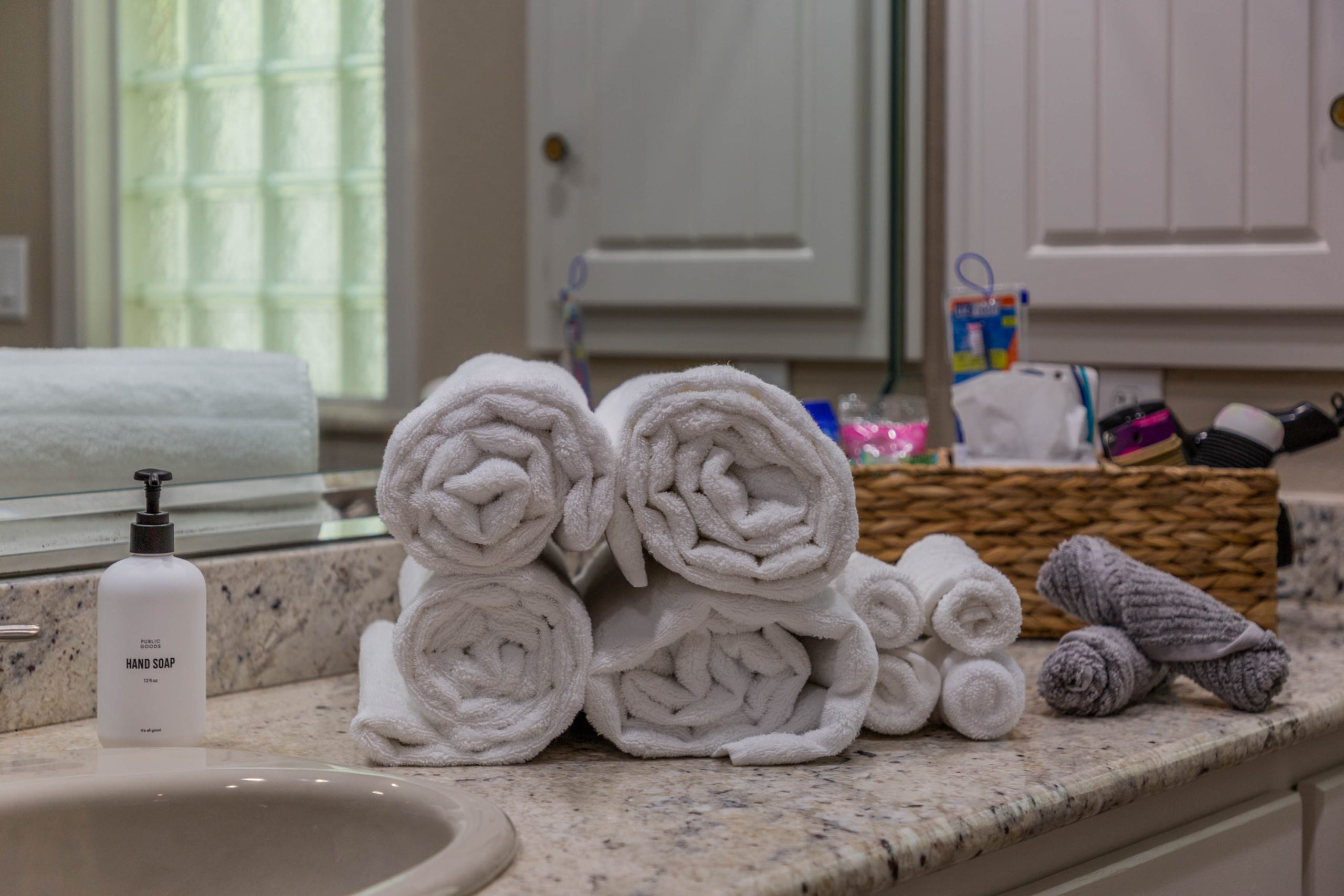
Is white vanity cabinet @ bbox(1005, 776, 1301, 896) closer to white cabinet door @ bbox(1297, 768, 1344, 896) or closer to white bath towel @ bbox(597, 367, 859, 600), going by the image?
white cabinet door @ bbox(1297, 768, 1344, 896)

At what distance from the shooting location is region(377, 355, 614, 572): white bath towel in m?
0.77

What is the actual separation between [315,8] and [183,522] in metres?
0.45

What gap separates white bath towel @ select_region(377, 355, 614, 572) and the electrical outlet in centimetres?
84

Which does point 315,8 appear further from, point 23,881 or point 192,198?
point 23,881

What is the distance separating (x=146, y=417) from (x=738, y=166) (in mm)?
754

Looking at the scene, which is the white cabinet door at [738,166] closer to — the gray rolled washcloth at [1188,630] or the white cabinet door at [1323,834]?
the gray rolled washcloth at [1188,630]

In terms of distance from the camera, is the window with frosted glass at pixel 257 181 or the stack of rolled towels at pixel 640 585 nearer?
the stack of rolled towels at pixel 640 585

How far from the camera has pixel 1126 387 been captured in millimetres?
1460

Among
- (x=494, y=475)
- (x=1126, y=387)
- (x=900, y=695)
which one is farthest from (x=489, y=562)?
(x=1126, y=387)

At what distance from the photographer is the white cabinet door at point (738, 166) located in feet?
4.90

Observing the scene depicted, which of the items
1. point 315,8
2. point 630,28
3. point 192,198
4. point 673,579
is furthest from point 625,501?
point 630,28

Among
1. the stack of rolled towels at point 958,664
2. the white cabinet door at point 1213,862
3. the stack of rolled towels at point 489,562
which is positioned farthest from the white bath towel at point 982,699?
the stack of rolled towels at point 489,562

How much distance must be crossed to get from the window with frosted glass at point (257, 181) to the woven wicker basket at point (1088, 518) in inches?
18.8

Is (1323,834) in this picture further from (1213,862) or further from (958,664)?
(958,664)
